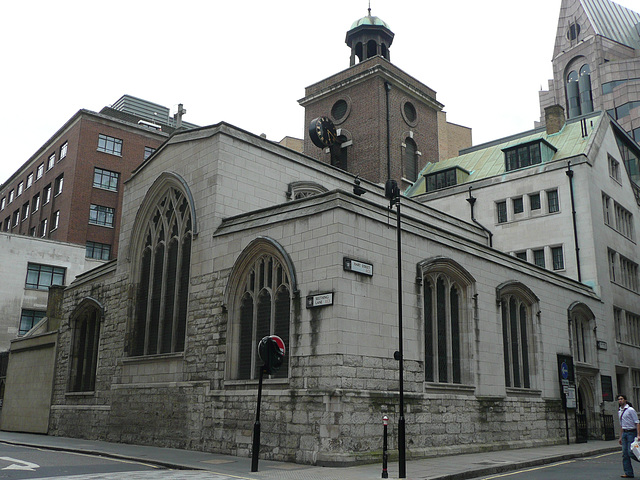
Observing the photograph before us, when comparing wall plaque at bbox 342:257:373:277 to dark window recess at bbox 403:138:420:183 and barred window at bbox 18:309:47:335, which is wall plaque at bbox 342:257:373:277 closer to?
dark window recess at bbox 403:138:420:183

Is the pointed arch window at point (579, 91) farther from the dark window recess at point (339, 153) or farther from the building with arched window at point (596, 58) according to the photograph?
the dark window recess at point (339, 153)

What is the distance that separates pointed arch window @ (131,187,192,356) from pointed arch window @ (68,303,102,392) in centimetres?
388

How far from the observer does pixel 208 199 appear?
2131 cm

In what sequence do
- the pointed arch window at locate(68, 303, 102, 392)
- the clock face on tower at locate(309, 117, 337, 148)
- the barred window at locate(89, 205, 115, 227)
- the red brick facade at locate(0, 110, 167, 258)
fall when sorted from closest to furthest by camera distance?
the pointed arch window at locate(68, 303, 102, 392)
the clock face on tower at locate(309, 117, 337, 148)
the red brick facade at locate(0, 110, 167, 258)
the barred window at locate(89, 205, 115, 227)

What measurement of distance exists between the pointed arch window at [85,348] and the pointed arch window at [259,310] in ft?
33.1

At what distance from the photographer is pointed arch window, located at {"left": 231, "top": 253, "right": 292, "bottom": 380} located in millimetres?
17922

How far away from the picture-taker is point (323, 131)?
133ft

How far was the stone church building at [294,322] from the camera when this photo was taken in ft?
53.7

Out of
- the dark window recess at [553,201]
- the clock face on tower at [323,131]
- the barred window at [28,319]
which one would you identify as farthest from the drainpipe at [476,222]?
the barred window at [28,319]

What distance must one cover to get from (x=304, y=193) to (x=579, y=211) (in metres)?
14.9

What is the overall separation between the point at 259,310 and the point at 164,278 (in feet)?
19.2

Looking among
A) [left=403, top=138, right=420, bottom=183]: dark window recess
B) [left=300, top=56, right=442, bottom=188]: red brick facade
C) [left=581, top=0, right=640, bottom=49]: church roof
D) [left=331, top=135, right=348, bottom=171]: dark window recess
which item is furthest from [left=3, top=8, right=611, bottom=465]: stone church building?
[left=581, top=0, right=640, bottom=49]: church roof

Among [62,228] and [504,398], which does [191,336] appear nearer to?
[504,398]

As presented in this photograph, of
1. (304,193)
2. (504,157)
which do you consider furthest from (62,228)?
(504,157)
